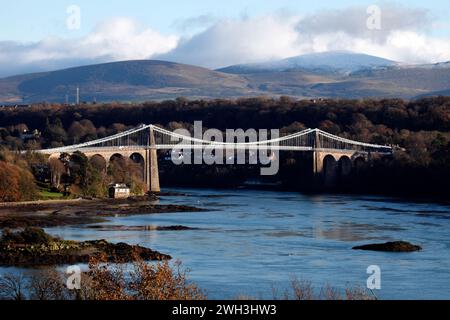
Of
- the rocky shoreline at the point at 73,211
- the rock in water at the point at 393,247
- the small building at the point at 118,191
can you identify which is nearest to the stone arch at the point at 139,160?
the small building at the point at 118,191

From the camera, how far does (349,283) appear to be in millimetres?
15344

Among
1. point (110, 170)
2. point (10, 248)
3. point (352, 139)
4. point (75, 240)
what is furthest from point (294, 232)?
point (352, 139)

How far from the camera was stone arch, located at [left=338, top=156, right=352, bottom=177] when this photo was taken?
47.2 meters

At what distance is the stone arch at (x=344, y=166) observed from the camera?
155ft

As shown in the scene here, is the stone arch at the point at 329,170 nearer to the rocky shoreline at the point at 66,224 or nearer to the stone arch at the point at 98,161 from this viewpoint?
the stone arch at the point at 98,161

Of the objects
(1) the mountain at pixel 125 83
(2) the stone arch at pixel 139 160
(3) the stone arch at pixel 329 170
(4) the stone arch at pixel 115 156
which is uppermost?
(1) the mountain at pixel 125 83

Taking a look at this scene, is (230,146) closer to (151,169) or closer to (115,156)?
(151,169)

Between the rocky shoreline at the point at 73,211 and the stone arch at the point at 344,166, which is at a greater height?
the rocky shoreline at the point at 73,211

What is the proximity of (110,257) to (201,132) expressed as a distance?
3774 cm

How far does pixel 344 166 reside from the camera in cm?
4831

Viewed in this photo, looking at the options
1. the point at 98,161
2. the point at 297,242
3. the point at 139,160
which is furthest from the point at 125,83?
the point at 297,242

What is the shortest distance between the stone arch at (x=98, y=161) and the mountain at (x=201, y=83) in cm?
7995

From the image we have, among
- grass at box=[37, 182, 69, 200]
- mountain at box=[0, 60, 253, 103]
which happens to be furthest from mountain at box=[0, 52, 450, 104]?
grass at box=[37, 182, 69, 200]

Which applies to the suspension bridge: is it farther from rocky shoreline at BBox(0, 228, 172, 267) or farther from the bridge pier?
rocky shoreline at BBox(0, 228, 172, 267)
